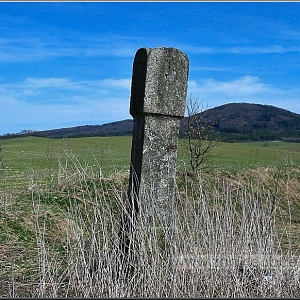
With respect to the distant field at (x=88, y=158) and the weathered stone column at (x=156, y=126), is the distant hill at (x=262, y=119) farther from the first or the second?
the weathered stone column at (x=156, y=126)

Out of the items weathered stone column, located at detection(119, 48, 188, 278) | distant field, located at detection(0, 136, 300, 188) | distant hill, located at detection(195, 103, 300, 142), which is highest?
distant hill, located at detection(195, 103, 300, 142)

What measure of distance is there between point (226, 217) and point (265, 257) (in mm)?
587

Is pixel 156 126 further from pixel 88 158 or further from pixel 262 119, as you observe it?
pixel 262 119

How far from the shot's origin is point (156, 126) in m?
5.38

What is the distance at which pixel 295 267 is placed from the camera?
5277 mm

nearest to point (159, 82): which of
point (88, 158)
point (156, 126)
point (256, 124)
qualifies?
point (156, 126)

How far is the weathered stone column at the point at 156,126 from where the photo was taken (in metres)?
5.32

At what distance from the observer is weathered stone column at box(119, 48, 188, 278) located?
17.5ft

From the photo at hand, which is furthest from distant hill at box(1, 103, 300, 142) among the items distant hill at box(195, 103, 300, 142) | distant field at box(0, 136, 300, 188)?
distant field at box(0, 136, 300, 188)

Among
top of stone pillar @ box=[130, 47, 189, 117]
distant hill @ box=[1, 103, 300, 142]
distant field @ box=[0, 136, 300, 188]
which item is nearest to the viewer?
top of stone pillar @ box=[130, 47, 189, 117]

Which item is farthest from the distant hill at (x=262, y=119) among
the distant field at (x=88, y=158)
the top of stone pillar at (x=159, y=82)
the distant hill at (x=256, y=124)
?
the top of stone pillar at (x=159, y=82)

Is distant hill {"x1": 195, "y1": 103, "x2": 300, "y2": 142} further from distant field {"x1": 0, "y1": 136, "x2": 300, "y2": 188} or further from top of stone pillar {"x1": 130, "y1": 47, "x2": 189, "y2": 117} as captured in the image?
top of stone pillar {"x1": 130, "y1": 47, "x2": 189, "y2": 117}

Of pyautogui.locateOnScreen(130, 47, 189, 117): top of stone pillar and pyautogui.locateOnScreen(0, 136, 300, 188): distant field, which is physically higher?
pyautogui.locateOnScreen(130, 47, 189, 117): top of stone pillar

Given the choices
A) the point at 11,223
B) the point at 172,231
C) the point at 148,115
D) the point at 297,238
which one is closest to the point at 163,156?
the point at 148,115
